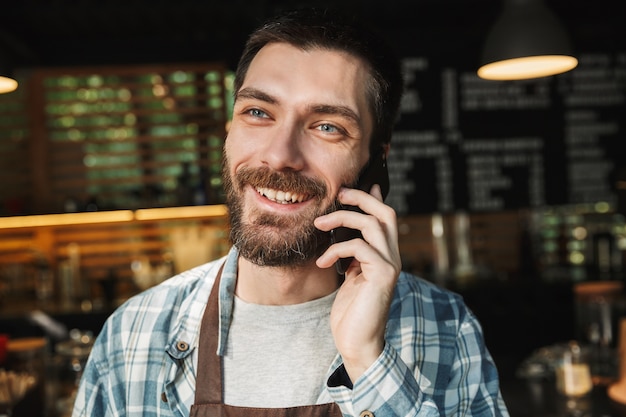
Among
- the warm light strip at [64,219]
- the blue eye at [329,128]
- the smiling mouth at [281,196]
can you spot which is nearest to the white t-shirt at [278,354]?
the smiling mouth at [281,196]

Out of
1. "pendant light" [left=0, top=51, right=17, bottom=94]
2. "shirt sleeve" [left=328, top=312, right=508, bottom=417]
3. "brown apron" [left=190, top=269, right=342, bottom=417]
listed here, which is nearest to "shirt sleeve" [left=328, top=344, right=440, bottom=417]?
"shirt sleeve" [left=328, top=312, right=508, bottom=417]

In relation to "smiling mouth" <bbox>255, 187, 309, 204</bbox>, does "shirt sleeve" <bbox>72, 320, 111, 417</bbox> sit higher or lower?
lower

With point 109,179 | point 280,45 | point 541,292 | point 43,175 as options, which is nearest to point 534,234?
point 541,292

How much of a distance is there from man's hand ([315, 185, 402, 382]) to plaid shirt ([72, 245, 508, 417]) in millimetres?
79

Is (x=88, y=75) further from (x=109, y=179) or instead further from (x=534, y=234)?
(x=534, y=234)

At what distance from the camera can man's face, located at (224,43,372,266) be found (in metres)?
1.38

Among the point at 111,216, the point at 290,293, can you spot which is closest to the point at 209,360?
the point at 290,293

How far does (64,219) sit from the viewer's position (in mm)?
4992

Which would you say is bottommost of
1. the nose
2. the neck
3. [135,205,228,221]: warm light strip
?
the neck

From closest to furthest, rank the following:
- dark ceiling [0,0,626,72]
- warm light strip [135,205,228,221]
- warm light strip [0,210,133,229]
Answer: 1. dark ceiling [0,0,626,72]
2. warm light strip [135,205,228,221]
3. warm light strip [0,210,133,229]

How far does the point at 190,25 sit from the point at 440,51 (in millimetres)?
1675

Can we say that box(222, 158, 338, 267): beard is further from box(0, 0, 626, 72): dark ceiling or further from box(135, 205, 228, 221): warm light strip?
box(135, 205, 228, 221): warm light strip

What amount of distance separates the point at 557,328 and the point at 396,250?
401 centimetres

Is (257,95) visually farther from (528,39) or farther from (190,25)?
(190,25)
